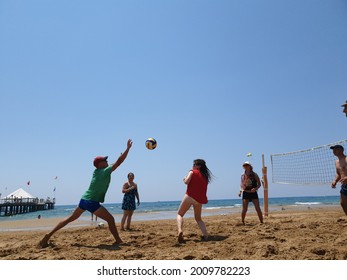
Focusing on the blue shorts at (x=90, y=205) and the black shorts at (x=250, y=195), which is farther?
the black shorts at (x=250, y=195)

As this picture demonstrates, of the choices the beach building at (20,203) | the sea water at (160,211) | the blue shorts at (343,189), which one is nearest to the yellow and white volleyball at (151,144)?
the blue shorts at (343,189)

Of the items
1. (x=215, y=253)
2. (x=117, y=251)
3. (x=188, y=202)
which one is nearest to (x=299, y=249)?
(x=215, y=253)

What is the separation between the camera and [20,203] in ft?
130

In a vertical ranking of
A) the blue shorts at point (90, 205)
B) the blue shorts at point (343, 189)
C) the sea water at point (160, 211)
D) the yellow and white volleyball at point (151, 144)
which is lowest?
the sea water at point (160, 211)

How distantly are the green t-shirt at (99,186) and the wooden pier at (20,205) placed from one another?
39.0 meters

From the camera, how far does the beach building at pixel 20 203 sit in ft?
124

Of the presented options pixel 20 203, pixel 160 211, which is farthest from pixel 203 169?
pixel 20 203

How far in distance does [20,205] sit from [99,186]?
138 ft

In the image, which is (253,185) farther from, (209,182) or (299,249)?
(299,249)

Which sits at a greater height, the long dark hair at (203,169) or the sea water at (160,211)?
the long dark hair at (203,169)

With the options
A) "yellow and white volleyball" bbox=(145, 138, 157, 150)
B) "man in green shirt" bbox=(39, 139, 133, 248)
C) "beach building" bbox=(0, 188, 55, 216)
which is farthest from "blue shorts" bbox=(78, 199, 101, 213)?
"beach building" bbox=(0, 188, 55, 216)

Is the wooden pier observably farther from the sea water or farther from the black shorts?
the black shorts

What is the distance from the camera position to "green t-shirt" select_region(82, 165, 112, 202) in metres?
4.48

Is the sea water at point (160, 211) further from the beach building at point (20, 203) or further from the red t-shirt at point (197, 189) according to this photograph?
the red t-shirt at point (197, 189)
